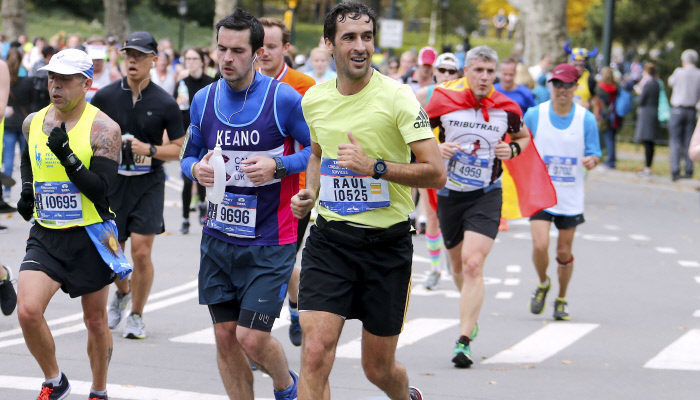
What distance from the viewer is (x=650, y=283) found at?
12.2m

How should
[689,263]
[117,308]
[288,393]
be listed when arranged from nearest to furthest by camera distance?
[288,393], [117,308], [689,263]

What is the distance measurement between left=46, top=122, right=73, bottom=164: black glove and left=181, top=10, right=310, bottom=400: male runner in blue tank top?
629 mm

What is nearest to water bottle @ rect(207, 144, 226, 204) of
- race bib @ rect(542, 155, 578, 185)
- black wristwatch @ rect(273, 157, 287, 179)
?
black wristwatch @ rect(273, 157, 287, 179)

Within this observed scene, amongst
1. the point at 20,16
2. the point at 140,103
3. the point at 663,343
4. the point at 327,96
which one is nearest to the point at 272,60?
the point at 140,103

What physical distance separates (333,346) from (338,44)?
54.8 inches

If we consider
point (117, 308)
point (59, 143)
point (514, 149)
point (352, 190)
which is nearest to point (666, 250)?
point (514, 149)

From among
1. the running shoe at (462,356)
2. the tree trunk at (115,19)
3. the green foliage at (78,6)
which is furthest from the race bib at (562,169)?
the green foliage at (78,6)

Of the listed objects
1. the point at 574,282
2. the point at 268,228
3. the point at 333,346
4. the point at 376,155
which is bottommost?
the point at 574,282

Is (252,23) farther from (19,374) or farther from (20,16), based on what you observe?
(20,16)

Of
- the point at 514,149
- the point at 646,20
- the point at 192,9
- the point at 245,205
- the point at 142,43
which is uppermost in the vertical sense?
the point at 192,9

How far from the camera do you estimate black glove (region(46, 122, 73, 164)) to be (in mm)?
5906

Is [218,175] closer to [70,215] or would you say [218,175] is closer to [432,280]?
[70,215]

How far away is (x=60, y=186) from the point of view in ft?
20.5

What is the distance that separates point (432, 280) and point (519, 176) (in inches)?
86.5
